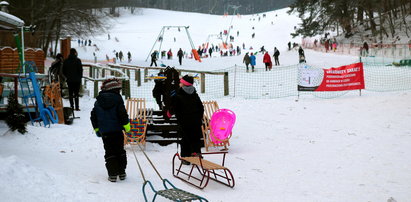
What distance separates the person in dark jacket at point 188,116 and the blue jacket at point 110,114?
71.4 inches

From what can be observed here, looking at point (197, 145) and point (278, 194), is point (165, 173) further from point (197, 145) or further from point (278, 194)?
point (278, 194)

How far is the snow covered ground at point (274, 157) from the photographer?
5973 millimetres

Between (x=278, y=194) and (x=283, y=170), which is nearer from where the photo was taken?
(x=278, y=194)

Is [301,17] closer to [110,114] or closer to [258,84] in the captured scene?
[258,84]

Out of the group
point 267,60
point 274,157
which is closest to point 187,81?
point 274,157

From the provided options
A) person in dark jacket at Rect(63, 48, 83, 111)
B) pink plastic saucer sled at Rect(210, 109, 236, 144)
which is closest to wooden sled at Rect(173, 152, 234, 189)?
pink plastic saucer sled at Rect(210, 109, 236, 144)

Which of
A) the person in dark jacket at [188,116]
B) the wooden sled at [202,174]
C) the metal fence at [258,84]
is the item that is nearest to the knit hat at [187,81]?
the person in dark jacket at [188,116]

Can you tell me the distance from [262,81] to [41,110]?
537 inches

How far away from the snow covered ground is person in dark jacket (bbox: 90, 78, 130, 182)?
28cm

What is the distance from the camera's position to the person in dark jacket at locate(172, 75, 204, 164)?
8.36m

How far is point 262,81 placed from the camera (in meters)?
22.4

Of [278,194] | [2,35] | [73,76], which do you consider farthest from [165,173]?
[2,35]

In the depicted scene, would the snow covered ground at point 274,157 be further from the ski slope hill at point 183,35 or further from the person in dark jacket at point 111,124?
the ski slope hill at point 183,35

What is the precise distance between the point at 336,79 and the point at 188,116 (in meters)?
9.98
